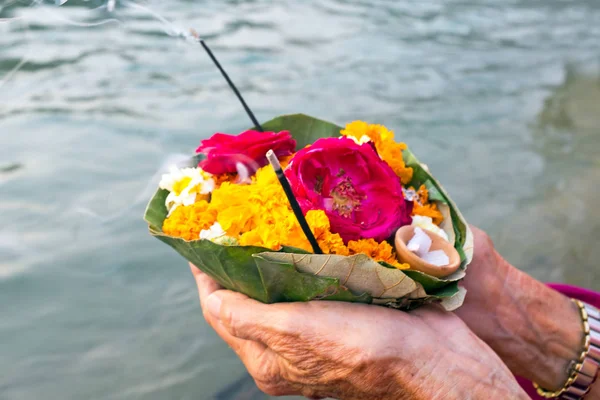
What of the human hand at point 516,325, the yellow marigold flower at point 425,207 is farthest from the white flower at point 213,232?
the human hand at point 516,325

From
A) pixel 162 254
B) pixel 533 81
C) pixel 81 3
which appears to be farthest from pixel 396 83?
pixel 81 3

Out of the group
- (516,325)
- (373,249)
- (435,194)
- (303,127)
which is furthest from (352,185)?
(516,325)

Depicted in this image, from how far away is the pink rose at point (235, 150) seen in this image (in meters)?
0.97

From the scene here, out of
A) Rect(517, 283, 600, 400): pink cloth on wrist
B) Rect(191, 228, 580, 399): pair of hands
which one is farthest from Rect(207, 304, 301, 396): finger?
Rect(517, 283, 600, 400): pink cloth on wrist

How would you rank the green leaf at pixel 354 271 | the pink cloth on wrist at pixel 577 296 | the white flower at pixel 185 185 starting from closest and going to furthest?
the green leaf at pixel 354 271 < the white flower at pixel 185 185 < the pink cloth on wrist at pixel 577 296

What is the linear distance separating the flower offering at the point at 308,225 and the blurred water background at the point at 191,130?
349 mm

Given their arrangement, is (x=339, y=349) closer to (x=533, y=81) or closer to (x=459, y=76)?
(x=459, y=76)

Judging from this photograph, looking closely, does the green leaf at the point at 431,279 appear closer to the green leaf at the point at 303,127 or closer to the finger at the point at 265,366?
the finger at the point at 265,366

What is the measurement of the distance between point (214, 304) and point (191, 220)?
0.19m

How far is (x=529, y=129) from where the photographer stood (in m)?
2.76

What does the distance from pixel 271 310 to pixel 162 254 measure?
0.93 m

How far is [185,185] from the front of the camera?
0.99 metres

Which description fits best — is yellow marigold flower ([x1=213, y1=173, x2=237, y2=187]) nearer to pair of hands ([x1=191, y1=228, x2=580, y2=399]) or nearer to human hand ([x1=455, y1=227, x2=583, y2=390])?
pair of hands ([x1=191, y1=228, x2=580, y2=399])

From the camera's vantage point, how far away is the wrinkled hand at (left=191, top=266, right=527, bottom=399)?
2.84 feet
